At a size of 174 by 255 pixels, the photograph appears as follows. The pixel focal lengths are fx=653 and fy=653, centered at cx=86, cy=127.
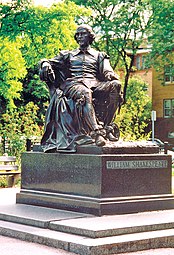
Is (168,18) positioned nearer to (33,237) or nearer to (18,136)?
(18,136)

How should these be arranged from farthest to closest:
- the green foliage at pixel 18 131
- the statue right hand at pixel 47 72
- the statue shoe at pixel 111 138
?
the green foliage at pixel 18 131 < the statue right hand at pixel 47 72 < the statue shoe at pixel 111 138

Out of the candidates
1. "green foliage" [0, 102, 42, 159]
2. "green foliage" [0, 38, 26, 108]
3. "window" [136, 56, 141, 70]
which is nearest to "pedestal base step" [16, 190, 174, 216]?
"green foliage" [0, 102, 42, 159]

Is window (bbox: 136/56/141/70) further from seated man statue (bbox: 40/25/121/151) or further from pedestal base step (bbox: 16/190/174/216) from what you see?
pedestal base step (bbox: 16/190/174/216)

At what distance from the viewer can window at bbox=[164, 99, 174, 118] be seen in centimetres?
5969

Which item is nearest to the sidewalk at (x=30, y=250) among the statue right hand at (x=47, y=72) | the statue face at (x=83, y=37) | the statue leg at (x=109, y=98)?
the statue leg at (x=109, y=98)

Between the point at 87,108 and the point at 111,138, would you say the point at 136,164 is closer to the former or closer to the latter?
the point at 111,138

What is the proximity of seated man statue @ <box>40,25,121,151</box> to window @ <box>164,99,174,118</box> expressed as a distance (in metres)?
48.3

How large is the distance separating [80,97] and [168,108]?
49.5 m

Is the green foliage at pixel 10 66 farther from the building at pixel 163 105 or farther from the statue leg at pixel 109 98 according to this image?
the building at pixel 163 105

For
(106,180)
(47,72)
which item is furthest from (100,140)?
(47,72)

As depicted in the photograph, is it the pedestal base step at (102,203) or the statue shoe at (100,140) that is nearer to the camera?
the pedestal base step at (102,203)

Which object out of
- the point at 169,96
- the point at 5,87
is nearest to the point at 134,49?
the point at 169,96

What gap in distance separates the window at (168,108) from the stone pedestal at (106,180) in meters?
48.9

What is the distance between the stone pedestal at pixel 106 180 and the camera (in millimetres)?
10227
